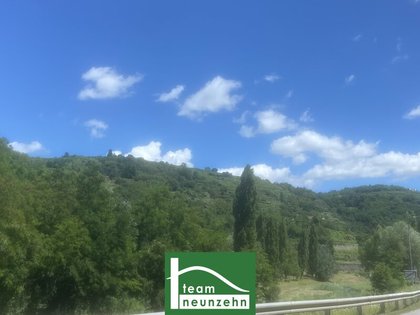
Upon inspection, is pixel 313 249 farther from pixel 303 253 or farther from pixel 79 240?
pixel 79 240

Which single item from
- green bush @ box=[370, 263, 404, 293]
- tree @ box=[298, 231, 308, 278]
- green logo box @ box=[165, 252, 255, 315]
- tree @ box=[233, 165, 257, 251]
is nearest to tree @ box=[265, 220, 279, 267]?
tree @ box=[298, 231, 308, 278]

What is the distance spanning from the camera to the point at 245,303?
33.9 feet

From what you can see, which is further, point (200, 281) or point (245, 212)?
point (245, 212)

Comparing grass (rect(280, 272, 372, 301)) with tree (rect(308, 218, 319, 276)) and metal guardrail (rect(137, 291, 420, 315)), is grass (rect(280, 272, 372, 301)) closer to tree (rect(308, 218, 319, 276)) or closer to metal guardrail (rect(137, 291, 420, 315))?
tree (rect(308, 218, 319, 276))

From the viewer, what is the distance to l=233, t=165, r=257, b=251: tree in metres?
61.4

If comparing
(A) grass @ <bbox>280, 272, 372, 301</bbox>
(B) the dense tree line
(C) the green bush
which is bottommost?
(A) grass @ <bbox>280, 272, 372, 301</bbox>

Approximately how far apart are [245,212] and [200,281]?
54.0 m

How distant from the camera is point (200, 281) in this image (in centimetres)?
1012

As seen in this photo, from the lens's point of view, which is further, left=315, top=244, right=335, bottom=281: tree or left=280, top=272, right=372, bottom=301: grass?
left=315, top=244, right=335, bottom=281: tree

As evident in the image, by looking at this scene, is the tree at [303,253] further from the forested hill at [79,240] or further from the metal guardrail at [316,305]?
the metal guardrail at [316,305]

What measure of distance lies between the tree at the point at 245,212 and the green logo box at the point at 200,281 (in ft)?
165

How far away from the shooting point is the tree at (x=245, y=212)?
6141cm

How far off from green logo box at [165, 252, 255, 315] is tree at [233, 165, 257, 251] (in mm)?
50418

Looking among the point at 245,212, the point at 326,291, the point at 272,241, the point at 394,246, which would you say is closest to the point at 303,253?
the point at 272,241
